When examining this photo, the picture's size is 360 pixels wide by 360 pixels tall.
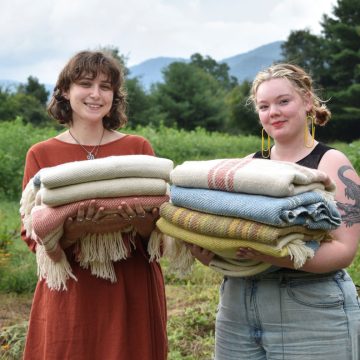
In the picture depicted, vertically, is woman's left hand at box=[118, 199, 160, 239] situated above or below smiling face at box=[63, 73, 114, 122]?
below

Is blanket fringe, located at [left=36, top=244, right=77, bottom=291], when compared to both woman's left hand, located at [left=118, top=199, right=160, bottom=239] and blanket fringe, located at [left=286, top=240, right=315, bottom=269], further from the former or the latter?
blanket fringe, located at [left=286, top=240, right=315, bottom=269]

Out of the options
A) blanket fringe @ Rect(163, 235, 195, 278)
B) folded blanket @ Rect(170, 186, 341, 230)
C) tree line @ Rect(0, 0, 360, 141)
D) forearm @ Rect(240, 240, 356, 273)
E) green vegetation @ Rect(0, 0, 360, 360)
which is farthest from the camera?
tree line @ Rect(0, 0, 360, 141)

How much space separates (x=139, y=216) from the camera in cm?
214

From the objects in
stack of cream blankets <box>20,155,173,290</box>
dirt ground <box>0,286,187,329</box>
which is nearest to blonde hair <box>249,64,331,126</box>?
stack of cream blankets <box>20,155,173,290</box>

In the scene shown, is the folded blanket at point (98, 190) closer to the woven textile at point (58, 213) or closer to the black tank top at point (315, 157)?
the woven textile at point (58, 213)

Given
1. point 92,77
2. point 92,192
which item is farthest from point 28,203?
point 92,77

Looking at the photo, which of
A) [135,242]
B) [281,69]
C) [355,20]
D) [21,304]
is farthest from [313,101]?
[355,20]

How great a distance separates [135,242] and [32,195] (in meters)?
0.47

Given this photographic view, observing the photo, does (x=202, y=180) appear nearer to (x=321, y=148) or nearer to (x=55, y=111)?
(x=321, y=148)

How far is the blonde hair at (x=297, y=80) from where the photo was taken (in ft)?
6.88

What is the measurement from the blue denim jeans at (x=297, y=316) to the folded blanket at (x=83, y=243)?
1.55 feet

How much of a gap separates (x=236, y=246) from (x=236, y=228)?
0.06 m

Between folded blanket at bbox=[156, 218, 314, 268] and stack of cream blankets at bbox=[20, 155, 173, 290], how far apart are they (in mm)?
224

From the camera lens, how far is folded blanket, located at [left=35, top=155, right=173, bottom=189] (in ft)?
6.79
